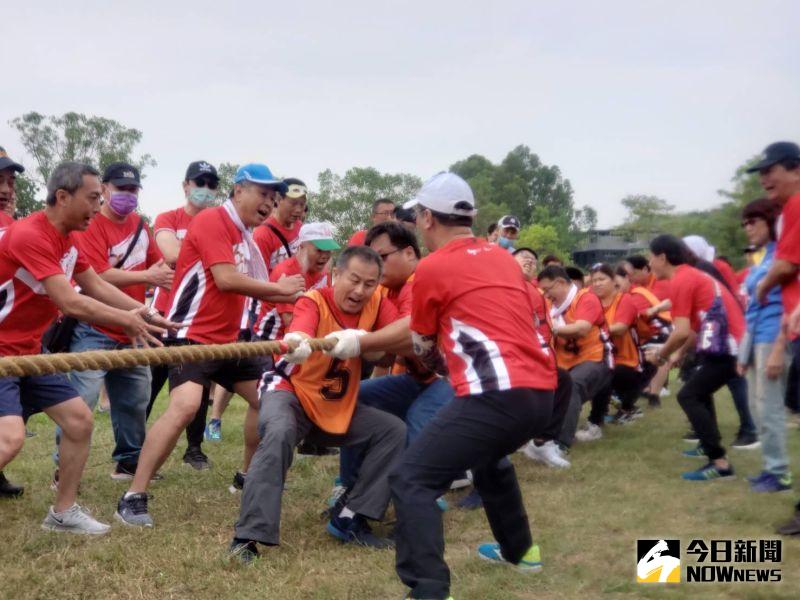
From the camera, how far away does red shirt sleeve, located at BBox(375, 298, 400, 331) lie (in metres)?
4.69

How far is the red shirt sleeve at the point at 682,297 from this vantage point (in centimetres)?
607

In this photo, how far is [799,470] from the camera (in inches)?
227

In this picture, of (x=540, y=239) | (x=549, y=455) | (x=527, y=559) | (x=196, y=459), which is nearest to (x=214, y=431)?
(x=196, y=459)

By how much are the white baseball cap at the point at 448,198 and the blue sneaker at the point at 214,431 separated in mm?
4315

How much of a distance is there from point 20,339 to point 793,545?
440 cm

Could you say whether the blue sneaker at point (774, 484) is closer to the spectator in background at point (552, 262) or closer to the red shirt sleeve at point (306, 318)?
the red shirt sleeve at point (306, 318)

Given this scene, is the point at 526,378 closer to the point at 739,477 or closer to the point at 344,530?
the point at 344,530

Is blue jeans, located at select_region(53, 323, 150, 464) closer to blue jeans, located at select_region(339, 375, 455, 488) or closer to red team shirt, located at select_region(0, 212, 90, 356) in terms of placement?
red team shirt, located at select_region(0, 212, 90, 356)

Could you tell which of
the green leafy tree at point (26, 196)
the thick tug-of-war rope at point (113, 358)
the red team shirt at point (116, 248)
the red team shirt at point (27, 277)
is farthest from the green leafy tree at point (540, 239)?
the thick tug-of-war rope at point (113, 358)

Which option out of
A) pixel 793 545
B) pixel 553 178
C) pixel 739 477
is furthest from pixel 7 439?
pixel 553 178

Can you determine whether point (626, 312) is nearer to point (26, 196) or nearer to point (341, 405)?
point (341, 405)

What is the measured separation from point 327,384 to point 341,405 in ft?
0.50

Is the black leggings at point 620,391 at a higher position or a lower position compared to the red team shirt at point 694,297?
lower

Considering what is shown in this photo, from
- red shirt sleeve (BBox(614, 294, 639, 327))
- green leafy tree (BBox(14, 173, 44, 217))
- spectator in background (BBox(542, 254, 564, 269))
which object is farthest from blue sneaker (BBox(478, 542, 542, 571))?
green leafy tree (BBox(14, 173, 44, 217))
